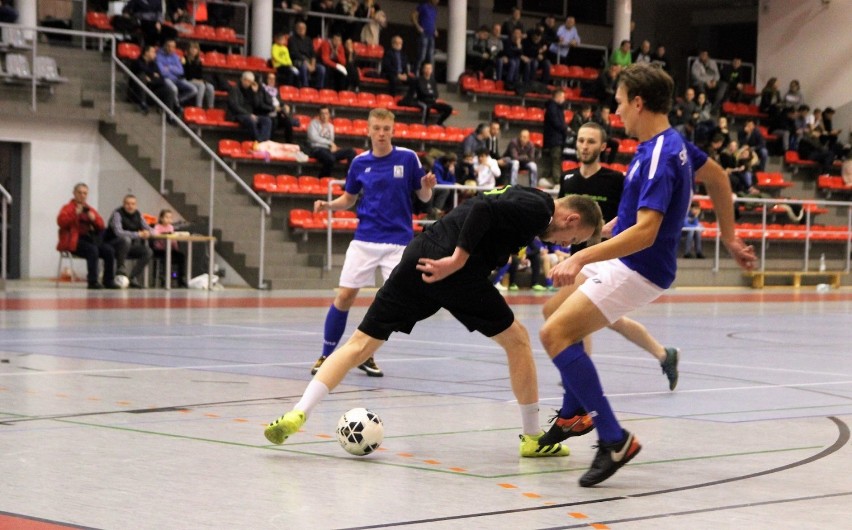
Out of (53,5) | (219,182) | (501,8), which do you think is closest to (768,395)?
(219,182)

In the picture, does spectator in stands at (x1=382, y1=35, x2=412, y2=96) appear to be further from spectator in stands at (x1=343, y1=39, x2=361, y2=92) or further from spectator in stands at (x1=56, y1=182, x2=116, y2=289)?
spectator in stands at (x1=56, y1=182, x2=116, y2=289)

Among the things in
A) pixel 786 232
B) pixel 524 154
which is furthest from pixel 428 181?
pixel 786 232

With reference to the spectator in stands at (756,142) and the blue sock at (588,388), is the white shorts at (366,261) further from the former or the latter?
the spectator in stands at (756,142)

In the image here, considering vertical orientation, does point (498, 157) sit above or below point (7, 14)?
below

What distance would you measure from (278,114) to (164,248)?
171 inches

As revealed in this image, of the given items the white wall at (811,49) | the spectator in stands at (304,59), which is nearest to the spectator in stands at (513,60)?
the spectator in stands at (304,59)

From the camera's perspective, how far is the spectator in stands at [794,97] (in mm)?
38406

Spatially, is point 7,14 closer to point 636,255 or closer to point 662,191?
point 636,255

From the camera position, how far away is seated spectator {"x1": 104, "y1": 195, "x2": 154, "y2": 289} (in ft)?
72.9

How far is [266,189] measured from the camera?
25.0 meters

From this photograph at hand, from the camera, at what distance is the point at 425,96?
30.0 metres

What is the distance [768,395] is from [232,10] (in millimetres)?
22243

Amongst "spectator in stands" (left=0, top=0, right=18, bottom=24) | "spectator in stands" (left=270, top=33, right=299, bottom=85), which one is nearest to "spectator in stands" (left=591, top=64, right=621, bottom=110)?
"spectator in stands" (left=270, top=33, right=299, bottom=85)

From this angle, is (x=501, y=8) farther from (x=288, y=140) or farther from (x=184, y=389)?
(x=184, y=389)
